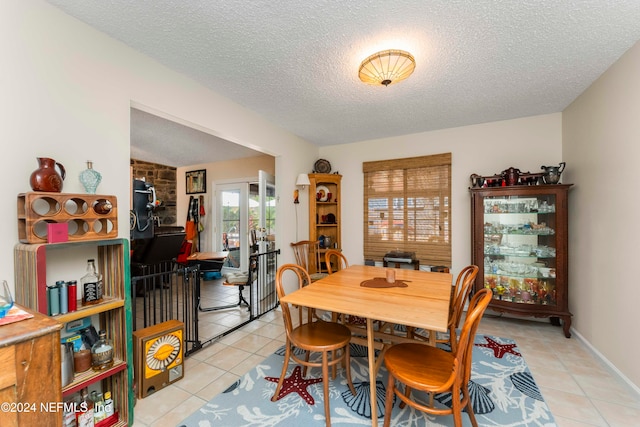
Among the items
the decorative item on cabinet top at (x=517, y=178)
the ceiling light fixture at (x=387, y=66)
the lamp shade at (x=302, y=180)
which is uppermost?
the ceiling light fixture at (x=387, y=66)

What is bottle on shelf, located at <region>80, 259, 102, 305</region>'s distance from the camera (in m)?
1.61

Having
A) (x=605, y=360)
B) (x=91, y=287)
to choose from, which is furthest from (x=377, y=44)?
(x=605, y=360)

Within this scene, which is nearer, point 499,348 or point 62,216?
point 62,216

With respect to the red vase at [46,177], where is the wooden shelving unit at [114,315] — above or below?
below

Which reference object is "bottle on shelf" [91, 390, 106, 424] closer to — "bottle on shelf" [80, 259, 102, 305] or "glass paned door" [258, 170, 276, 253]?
"bottle on shelf" [80, 259, 102, 305]

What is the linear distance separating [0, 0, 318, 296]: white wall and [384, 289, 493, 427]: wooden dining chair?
205 centimetres

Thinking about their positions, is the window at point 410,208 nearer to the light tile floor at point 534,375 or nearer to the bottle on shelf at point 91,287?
the light tile floor at point 534,375

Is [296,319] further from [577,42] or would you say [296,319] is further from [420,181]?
[577,42]

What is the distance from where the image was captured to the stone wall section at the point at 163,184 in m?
5.74

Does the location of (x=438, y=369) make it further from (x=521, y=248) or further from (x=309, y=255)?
(x=309, y=255)

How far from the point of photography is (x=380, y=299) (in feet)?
5.90

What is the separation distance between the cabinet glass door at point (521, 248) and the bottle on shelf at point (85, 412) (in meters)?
3.77

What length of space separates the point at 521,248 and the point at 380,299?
246cm

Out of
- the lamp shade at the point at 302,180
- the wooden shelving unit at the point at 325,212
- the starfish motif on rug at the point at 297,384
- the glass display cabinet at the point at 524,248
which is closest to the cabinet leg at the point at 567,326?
the glass display cabinet at the point at 524,248
